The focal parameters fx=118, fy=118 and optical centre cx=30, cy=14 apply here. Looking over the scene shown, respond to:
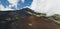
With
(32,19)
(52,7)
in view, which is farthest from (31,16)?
(52,7)

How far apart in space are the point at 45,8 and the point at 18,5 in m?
0.19

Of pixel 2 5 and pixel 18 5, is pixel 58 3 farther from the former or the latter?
pixel 2 5

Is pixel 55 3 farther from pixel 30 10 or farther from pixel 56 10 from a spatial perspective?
pixel 30 10

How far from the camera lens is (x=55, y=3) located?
793 mm

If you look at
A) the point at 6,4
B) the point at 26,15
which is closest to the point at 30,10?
the point at 26,15

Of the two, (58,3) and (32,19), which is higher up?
(58,3)

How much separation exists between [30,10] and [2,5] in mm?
195

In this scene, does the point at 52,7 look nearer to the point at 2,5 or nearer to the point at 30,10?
the point at 30,10

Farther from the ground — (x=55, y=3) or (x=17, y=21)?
(x=55, y=3)

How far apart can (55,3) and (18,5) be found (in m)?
0.25

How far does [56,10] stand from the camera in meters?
0.79

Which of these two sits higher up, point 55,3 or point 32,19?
point 55,3

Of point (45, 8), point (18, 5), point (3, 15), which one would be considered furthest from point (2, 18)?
point (45, 8)

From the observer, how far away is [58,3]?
79 centimetres
